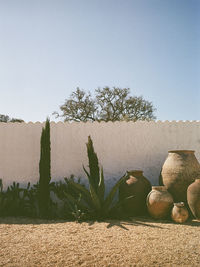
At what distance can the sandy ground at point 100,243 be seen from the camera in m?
2.83

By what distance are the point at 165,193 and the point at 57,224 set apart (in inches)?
85.1

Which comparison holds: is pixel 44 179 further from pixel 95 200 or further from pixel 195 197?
pixel 195 197

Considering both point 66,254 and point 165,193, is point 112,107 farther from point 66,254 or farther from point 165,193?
point 66,254

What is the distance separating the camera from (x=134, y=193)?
5.25 m

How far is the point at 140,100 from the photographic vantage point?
21.5 m

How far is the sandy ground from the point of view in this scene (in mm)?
2834

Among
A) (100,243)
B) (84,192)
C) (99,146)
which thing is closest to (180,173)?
(84,192)

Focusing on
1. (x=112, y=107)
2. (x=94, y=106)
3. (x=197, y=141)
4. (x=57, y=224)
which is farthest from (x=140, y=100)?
(x=57, y=224)

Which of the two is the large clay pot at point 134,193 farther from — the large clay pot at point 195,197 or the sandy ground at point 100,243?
the large clay pot at point 195,197

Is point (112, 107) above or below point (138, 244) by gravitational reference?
above

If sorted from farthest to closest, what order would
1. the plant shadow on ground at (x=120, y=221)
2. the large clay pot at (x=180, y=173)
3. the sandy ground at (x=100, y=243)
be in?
the large clay pot at (x=180, y=173) → the plant shadow on ground at (x=120, y=221) → the sandy ground at (x=100, y=243)


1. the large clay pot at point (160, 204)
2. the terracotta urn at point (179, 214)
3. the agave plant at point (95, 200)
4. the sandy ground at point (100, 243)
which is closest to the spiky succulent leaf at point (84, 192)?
the agave plant at point (95, 200)

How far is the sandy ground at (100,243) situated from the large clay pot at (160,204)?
0.23 metres

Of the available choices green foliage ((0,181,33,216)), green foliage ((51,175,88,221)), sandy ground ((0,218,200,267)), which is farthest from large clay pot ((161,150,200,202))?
green foliage ((0,181,33,216))
